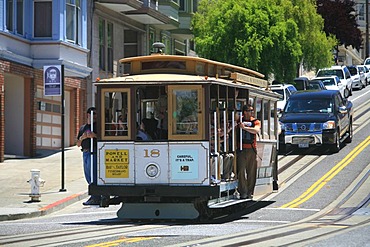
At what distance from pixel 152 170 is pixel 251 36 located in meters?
27.1

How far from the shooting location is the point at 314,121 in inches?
1108

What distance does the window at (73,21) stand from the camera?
3127 centimetres

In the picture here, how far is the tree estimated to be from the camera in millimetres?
73062

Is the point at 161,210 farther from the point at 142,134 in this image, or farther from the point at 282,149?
the point at 282,149

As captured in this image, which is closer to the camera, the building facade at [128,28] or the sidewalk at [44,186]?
the sidewalk at [44,186]

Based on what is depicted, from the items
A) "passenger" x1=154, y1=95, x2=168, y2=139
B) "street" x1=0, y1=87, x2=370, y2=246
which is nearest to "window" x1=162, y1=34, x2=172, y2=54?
"street" x1=0, y1=87, x2=370, y2=246

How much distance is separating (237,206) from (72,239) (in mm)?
6002

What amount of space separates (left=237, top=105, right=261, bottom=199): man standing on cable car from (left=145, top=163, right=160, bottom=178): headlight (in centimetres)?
204

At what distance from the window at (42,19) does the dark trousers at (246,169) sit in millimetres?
14344

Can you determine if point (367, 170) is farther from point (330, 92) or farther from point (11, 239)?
point (11, 239)

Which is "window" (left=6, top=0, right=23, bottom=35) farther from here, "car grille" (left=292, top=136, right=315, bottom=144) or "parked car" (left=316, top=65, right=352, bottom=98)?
"parked car" (left=316, top=65, right=352, bottom=98)

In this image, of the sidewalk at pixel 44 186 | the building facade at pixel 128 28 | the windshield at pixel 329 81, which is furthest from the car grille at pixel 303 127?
the windshield at pixel 329 81

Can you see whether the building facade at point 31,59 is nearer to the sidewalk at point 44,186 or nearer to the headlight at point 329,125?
the sidewalk at point 44,186

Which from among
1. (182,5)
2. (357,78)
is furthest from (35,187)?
(357,78)
